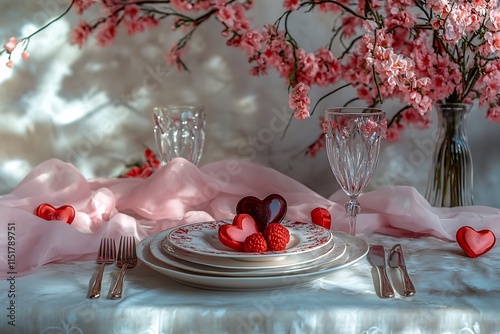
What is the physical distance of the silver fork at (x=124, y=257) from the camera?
0.82 meters

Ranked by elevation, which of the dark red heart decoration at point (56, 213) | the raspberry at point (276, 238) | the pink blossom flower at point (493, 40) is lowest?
the dark red heart decoration at point (56, 213)

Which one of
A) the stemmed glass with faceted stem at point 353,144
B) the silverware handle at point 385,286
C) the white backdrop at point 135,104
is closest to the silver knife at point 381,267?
the silverware handle at point 385,286

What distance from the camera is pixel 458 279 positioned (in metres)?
0.85

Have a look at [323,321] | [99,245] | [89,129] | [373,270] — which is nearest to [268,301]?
[323,321]

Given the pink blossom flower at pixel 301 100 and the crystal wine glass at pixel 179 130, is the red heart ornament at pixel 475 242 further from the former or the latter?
the crystal wine glass at pixel 179 130

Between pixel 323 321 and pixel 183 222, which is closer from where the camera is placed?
pixel 323 321

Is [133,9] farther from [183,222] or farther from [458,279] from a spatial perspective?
[458,279]

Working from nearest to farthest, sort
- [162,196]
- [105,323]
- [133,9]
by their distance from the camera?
[105,323] → [162,196] → [133,9]

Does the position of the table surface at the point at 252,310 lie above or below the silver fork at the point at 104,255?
below

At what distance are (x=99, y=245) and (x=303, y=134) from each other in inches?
30.2

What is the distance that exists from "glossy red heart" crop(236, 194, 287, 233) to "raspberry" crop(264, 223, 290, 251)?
0.09 metres

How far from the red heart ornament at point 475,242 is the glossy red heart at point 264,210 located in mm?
256

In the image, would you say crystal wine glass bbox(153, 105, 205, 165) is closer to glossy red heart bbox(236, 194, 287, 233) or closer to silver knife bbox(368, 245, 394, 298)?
glossy red heart bbox(236, 194, 287, 233)

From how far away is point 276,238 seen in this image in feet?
2.77
